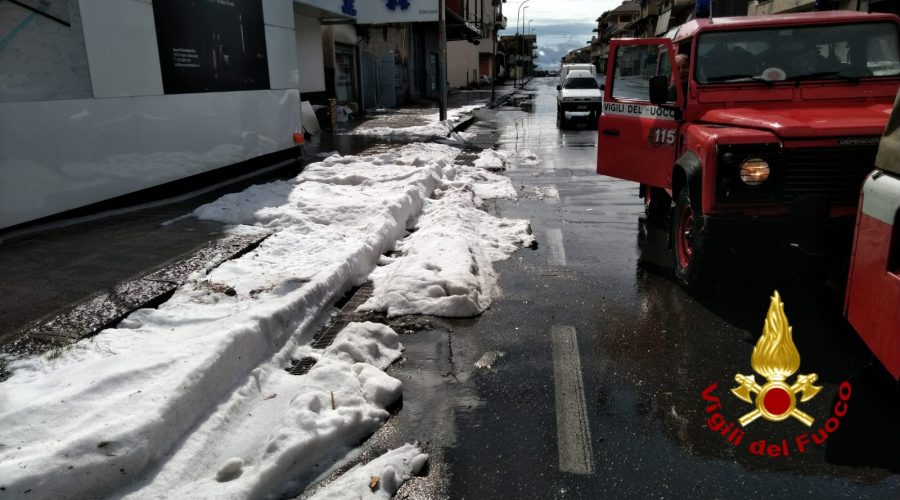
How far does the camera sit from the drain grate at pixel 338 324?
424 centimetres

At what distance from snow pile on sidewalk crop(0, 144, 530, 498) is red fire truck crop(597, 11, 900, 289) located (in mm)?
2098

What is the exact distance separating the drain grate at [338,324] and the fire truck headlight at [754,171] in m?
3.20

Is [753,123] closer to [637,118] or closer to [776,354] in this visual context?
[776,354]

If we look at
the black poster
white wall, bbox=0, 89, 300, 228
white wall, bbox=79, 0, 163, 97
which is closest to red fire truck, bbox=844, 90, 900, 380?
white wall, bbox=0, 89, 300, 228

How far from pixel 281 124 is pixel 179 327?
915 centimetres

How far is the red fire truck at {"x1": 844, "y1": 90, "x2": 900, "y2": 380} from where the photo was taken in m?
3.16

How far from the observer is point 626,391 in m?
3.89

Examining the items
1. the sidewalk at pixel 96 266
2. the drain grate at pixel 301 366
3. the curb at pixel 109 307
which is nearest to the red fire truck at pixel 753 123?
the drain grate at pixel 301 366

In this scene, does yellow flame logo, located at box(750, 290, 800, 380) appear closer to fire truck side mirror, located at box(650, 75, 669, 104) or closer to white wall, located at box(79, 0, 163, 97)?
fire truck side mirror, located at box(650, 75, 669, 104)

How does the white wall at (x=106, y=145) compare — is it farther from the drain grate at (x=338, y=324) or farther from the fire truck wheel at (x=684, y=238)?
the fire truck wheel at (x=684, y=238)

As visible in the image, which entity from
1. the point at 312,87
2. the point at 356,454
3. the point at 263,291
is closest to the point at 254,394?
the point at 356,454

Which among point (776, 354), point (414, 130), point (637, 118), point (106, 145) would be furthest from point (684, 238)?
point (414, 130)

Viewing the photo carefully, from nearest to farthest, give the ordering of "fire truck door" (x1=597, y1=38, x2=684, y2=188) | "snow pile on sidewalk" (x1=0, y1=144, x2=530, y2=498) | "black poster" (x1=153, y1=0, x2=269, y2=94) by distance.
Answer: "snow pile on sidewalk" (x1=0, y1=144, x2=530, y2=498)
"fire truck door" (x1=597, y1=38, x2=684, y2=188)
"black poster" (x1=153, y1=0, x2=269, y2=94)

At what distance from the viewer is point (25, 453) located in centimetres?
285
